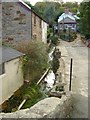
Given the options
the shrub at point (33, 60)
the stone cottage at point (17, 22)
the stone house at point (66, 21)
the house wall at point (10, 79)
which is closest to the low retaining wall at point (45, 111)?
the house wall at point (10, 79)

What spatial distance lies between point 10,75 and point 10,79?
207 mm

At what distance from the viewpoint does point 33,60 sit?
16.4 meters

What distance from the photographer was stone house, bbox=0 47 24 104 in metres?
12.7

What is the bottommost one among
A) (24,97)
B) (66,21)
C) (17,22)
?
(24,97)

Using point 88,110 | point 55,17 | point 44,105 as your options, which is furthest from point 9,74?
point 55,17

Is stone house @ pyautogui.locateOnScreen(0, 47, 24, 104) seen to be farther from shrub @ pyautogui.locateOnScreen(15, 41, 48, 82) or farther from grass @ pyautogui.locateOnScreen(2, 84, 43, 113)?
shrub @ pyautogui.locateOnScreen(15, 41, 48, 82)

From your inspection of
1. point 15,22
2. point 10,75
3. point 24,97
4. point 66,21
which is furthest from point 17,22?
point 66,21

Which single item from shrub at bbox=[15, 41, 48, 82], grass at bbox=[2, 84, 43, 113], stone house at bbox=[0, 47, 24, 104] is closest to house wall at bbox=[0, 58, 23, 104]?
stone house at bbox=[0, 47, 24, 104]

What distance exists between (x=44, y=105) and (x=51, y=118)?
0.55 meters

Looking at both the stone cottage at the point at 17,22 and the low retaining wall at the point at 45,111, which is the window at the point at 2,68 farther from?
the stone cottage at the point at 17,22

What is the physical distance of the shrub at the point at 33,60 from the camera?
53.2 ft

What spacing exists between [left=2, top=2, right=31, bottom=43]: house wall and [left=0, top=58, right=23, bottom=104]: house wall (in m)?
9.09

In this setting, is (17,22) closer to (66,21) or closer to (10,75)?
(10,75)

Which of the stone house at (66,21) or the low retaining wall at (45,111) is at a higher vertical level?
the stone house at (66,21)
